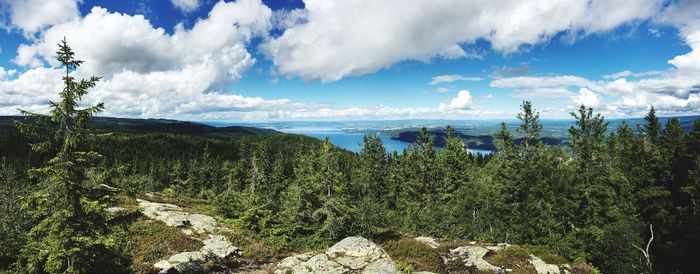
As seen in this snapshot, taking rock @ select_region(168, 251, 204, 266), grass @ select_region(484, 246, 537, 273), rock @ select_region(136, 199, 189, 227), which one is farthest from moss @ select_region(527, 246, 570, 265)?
rock @ select_region(136, 199, 189, 227)

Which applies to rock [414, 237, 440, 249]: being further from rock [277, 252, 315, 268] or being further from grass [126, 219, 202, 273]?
grass [126, 219, 202, 273]

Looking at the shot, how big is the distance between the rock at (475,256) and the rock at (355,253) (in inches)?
225

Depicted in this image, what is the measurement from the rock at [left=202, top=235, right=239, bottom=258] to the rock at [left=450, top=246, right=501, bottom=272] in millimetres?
15322

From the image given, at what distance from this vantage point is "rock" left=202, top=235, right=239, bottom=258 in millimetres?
26261

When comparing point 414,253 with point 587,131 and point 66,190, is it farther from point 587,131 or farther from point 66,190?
point 587,131

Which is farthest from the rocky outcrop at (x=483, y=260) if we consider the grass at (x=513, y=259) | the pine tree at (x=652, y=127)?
the pine tree at (x=652, y=127)

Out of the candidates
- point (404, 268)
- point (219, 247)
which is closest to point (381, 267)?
point (404, 268)

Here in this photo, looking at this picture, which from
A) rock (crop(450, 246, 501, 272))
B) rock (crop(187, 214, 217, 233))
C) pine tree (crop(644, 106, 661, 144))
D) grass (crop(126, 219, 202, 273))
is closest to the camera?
rock (crop(450, 246, 501, 272))

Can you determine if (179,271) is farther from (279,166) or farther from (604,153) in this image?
(279,166)

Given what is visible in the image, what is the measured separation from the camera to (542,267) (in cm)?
2223

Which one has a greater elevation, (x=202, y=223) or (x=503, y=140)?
(x=503, y=140)

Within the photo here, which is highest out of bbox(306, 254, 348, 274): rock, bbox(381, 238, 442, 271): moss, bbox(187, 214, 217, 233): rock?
bbox(306, 254, 348, 274): rock

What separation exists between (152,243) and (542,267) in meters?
27.4

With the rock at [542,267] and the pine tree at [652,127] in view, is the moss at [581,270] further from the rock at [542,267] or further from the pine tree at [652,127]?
the pine tree at [652,127]
